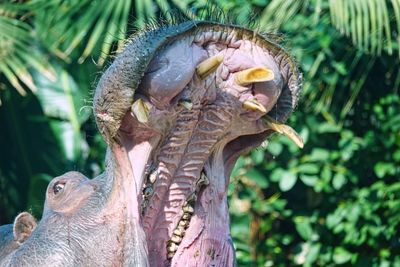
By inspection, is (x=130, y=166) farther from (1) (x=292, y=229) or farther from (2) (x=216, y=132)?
(1) (x=292, y=229)

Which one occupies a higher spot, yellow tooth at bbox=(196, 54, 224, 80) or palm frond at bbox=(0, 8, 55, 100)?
yellow tooth at bbox=(196, 54, 224, 80)

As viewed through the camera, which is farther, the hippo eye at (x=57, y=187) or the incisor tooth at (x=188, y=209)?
the hippo eye at (x=57, y=187)

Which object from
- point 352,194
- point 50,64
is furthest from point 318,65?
point 50,64

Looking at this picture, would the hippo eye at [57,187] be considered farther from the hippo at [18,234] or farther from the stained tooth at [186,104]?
the stained tooth at [186,104]

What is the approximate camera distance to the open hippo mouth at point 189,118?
2.34m

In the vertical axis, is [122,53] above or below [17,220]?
above

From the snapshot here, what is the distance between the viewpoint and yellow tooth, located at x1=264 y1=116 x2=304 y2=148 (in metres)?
2.54

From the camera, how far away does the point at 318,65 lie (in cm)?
774

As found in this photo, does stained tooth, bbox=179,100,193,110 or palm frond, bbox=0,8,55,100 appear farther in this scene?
palm frond, bbox=0,8,55,100

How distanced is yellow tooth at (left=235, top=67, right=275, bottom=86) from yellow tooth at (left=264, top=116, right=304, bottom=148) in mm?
146

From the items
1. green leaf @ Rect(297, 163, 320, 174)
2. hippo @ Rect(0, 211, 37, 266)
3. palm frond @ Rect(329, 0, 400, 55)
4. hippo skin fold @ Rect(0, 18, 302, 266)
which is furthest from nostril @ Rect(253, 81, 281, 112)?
green leaf @ Rect(297, 163, 320, 174)

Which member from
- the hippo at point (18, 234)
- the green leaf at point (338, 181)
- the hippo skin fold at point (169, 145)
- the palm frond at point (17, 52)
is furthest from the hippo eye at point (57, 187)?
the green leaf at point (338, 181)

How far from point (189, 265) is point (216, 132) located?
313mm

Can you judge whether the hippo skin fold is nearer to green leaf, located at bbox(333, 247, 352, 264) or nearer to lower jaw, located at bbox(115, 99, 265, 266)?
lower jaw, located at bbox(115, 99, 265, 266)
